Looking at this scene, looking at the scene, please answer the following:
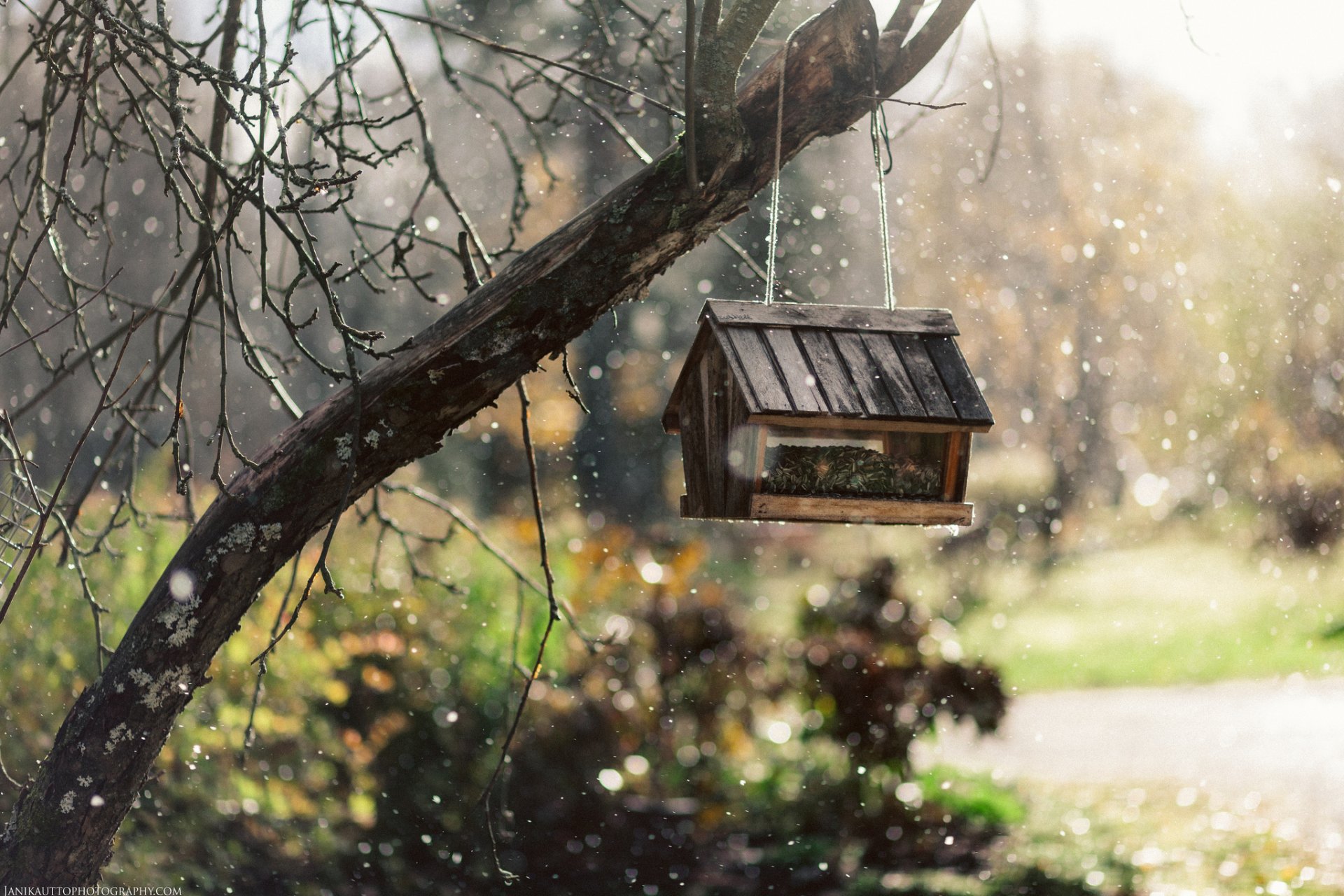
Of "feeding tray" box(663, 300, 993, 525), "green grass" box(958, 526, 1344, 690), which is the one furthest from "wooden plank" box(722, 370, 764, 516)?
"green grass" box(958, 526, 1344, 690)

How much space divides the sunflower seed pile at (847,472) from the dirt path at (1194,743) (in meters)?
3.84

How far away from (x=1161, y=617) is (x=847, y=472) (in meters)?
12.4

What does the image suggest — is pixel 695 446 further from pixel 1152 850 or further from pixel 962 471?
pixel 1152 850

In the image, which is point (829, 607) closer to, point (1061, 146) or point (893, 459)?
point (893, 459)

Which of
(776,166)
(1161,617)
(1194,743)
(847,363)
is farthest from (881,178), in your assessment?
(1161,617)

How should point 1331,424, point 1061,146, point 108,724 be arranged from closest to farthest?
point 108,724 → point 1331,424 → point 1061,146

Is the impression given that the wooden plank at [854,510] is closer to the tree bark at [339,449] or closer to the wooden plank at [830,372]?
the wooden plank at [830,372]

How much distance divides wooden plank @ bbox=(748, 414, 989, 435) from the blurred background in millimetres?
795

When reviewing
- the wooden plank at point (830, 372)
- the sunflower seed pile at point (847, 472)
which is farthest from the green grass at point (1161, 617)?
the wooden plank at point (830, 372)

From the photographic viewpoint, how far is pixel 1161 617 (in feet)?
42.6

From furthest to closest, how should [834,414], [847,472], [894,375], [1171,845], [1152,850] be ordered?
[1171,845] → [1152,850] → [847,472] → [894,375] → [834,414]

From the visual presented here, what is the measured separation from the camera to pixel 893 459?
2.05m

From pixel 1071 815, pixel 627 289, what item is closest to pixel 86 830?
pixel 627 289

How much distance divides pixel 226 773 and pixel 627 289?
157 inches
